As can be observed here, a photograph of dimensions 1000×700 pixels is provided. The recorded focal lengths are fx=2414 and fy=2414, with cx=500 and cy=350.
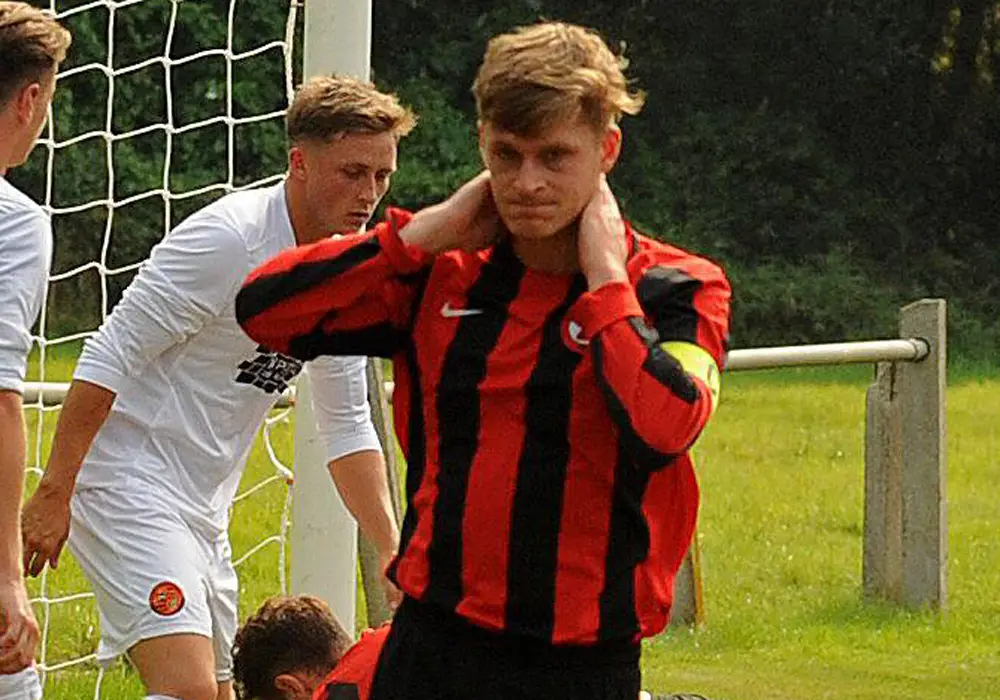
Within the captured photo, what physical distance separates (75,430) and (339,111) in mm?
818

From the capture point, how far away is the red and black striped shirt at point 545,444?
3361mm

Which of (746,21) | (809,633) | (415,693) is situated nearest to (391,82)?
(746,21)

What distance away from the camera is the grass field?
734 centimetres

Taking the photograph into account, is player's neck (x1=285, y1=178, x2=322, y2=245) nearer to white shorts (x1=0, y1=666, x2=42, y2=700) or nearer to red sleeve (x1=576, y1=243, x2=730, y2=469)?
white shorts (x1=0, y1=666, x2=42, y2=700)

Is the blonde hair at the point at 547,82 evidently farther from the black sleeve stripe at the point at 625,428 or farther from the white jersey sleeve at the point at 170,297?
the white jersey sleeve at the point at 170,297

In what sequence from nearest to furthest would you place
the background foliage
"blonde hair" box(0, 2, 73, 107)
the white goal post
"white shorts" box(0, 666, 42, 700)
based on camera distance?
1. "blonde hair" box(0, 2, 73, 107)
2. "white shorts" box(0, 666, 42, 700)
3. the white goal post
4. the background foliage

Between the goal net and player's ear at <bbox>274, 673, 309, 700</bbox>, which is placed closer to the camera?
player's ear at <bbox>274, 673, 309, 700</bbox>

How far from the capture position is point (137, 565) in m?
4.76

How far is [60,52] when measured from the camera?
4.19 m

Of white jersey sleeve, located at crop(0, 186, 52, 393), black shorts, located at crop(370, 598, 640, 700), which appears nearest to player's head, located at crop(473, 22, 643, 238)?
black shorts, located at crop(370, 598, 640, 700)

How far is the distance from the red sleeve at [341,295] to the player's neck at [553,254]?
0.16m

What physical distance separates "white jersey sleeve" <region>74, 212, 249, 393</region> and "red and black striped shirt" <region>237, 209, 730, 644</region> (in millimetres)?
1158

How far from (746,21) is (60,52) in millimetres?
18357

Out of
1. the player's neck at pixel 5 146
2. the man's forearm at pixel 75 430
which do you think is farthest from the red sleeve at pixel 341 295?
Answer: the man's forearm at pixel 75 430
